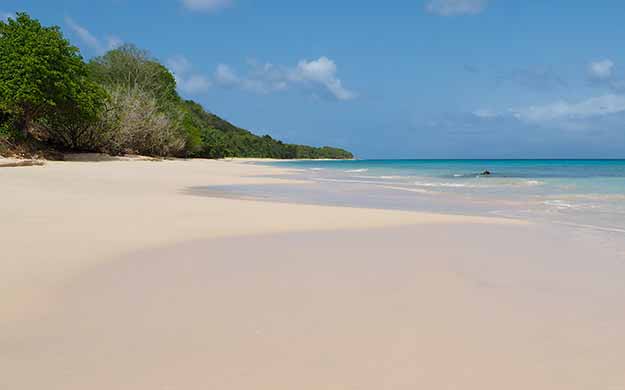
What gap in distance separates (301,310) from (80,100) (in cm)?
2887

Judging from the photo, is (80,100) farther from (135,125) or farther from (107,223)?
(107,223)

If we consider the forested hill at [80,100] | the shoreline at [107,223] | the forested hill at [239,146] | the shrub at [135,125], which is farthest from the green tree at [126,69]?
the shoreline at [107,223]

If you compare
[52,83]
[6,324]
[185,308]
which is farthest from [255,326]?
[52,83]

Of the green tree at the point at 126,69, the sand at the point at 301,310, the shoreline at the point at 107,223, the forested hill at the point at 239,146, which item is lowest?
the sand at the point at 301,310

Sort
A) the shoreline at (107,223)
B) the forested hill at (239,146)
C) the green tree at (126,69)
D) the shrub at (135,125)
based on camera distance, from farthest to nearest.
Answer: the forested hill at (239,146) → the green tree at (126,69) → the shrub at (135,125) → the shoreline at (107,223)

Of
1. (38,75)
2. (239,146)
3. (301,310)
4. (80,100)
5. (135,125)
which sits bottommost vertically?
(301,310)

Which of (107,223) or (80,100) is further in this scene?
(80,100)

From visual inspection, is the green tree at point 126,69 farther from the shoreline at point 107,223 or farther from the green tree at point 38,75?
the shoreline at point 107,223

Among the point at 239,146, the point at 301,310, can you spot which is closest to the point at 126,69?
the point at 239,146

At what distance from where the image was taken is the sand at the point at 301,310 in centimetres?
224

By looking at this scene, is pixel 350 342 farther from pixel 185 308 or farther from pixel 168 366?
pixel 185 308

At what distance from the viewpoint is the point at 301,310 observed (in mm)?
3080

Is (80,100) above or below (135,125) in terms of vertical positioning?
above

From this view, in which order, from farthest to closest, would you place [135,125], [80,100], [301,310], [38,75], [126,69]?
[126,69]
[135,125]
[80,100]
[38,75]
[301,310]
